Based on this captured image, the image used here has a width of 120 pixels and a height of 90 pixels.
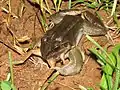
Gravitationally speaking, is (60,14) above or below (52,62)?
above

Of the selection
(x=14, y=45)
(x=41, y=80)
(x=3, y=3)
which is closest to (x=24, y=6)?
(x=3, y=3)

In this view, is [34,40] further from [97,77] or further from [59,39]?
[97,77]

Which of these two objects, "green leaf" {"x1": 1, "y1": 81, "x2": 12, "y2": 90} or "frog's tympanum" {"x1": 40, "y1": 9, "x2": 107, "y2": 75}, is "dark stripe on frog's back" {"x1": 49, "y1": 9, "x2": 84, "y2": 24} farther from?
"green leaf" {"x1": 1, "y1": 81, "x2": 12, "y2": 90}

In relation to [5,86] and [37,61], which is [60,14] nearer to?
[37,61]

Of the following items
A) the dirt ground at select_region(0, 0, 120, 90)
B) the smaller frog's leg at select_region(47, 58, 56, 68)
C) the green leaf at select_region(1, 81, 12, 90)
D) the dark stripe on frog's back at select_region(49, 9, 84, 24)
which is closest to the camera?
the green leaf at select_region(1, 81, 12, 90)

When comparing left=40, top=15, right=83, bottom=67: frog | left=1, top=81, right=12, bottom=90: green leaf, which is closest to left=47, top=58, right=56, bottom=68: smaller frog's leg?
left=40, top=15, right=83, bottom=67: frog

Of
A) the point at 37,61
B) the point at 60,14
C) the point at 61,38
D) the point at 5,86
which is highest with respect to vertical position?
the point at 60,14

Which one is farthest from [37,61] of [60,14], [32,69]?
[60,14]

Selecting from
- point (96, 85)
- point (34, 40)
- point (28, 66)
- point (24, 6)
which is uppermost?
point (24, 6)
